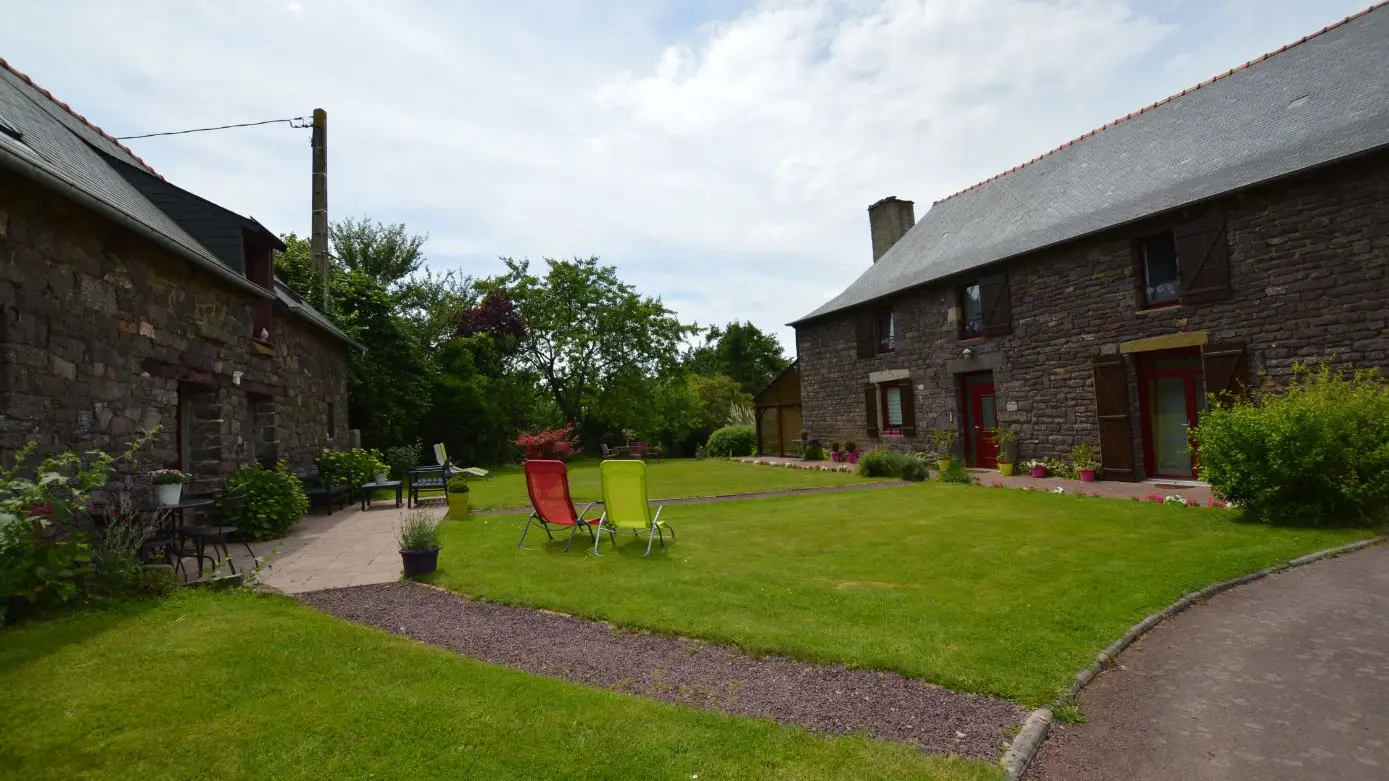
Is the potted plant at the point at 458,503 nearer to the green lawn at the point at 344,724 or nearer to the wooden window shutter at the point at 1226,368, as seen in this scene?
the green lawn at the point at 344,724

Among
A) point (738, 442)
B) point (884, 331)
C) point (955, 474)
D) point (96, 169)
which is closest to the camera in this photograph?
point (96, 169)

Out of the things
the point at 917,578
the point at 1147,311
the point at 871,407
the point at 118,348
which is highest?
the point at 1147,311

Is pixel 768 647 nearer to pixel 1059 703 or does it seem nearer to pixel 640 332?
pixel 1059 703

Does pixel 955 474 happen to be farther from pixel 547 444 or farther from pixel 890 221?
pixel 547 444

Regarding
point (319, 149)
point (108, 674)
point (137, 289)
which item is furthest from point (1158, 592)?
point (319, 149)

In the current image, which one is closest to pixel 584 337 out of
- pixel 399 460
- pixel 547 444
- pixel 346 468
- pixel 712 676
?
pixel 547 444

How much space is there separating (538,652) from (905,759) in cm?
222

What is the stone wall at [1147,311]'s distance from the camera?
9219mm

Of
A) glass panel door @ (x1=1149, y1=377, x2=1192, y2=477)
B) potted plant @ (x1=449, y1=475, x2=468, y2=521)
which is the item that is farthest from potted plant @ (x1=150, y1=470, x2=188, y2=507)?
glass panel door @ (x1=1149, y1=377, x2=1192, y2=477)

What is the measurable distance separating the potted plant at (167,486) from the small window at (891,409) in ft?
48.0

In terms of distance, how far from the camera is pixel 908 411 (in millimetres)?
16891

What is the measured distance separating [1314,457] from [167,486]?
1179cm

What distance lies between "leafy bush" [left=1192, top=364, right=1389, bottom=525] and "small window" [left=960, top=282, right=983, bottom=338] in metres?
7.32

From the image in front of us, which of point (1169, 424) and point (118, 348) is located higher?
point (118, 348)
